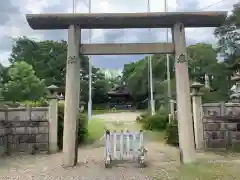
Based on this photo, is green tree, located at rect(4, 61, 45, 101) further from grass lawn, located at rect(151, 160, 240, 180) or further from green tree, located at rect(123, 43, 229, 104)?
grass lawn, located at rect(151, 160, 240, 180)

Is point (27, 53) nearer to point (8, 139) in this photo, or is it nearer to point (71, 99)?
point (8, 139)

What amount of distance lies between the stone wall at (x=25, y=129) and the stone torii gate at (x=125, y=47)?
3.10 meters

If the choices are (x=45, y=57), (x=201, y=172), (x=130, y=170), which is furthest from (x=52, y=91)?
(x=45, y=57)

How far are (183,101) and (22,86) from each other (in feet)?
64.8

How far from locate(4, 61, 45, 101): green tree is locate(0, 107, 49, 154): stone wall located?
13753mm

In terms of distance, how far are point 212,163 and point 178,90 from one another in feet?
6.42

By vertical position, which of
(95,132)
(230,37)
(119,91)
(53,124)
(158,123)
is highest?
(230,37)

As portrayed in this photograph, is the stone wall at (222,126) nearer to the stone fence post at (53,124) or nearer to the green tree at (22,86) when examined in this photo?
the stone fence post at (53,124)

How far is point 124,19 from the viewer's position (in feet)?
20.2

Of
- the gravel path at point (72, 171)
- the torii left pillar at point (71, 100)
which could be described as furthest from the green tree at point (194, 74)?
the torii left pillar at point (71, 100)

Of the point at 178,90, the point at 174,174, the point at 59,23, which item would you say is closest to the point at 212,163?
the point at 174,174

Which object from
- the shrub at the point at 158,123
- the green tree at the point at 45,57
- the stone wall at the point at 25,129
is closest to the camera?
the stone wall at the point at 25,129

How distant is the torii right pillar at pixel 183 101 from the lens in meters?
5.95

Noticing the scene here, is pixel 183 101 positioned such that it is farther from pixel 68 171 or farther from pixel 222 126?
pixel 222 126
